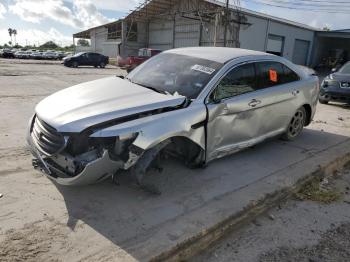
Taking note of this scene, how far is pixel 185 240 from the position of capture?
9.91 feet

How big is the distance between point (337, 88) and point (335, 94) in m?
0.19

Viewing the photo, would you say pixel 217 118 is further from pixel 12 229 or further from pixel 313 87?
pixel 313 87

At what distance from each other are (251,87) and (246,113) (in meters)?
0.43

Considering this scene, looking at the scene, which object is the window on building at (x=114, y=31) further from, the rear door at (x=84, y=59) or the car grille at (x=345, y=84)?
the car grille at (x=345, y=84)

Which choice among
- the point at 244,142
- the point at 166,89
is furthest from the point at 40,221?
the point at 244,142

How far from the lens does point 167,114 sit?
3.69 metres

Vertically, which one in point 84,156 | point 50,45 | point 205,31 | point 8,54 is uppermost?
point 205,31

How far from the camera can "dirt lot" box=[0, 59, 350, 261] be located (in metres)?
2.87

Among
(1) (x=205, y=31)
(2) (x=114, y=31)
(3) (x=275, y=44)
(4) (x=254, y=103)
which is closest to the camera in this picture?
(4) (x=254, y=103)

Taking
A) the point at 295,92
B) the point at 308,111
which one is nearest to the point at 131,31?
the point at 308,111

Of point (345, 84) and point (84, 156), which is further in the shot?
point (345, 84)

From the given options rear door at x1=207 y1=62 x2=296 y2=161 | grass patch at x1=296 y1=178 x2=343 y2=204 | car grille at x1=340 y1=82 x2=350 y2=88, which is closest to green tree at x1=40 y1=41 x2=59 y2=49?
car grille at x1=340 y1=82 x2=350 y2=88

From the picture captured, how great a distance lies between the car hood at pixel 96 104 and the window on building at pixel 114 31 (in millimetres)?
35700

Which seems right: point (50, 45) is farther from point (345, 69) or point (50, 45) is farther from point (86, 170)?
point (86, 170)
